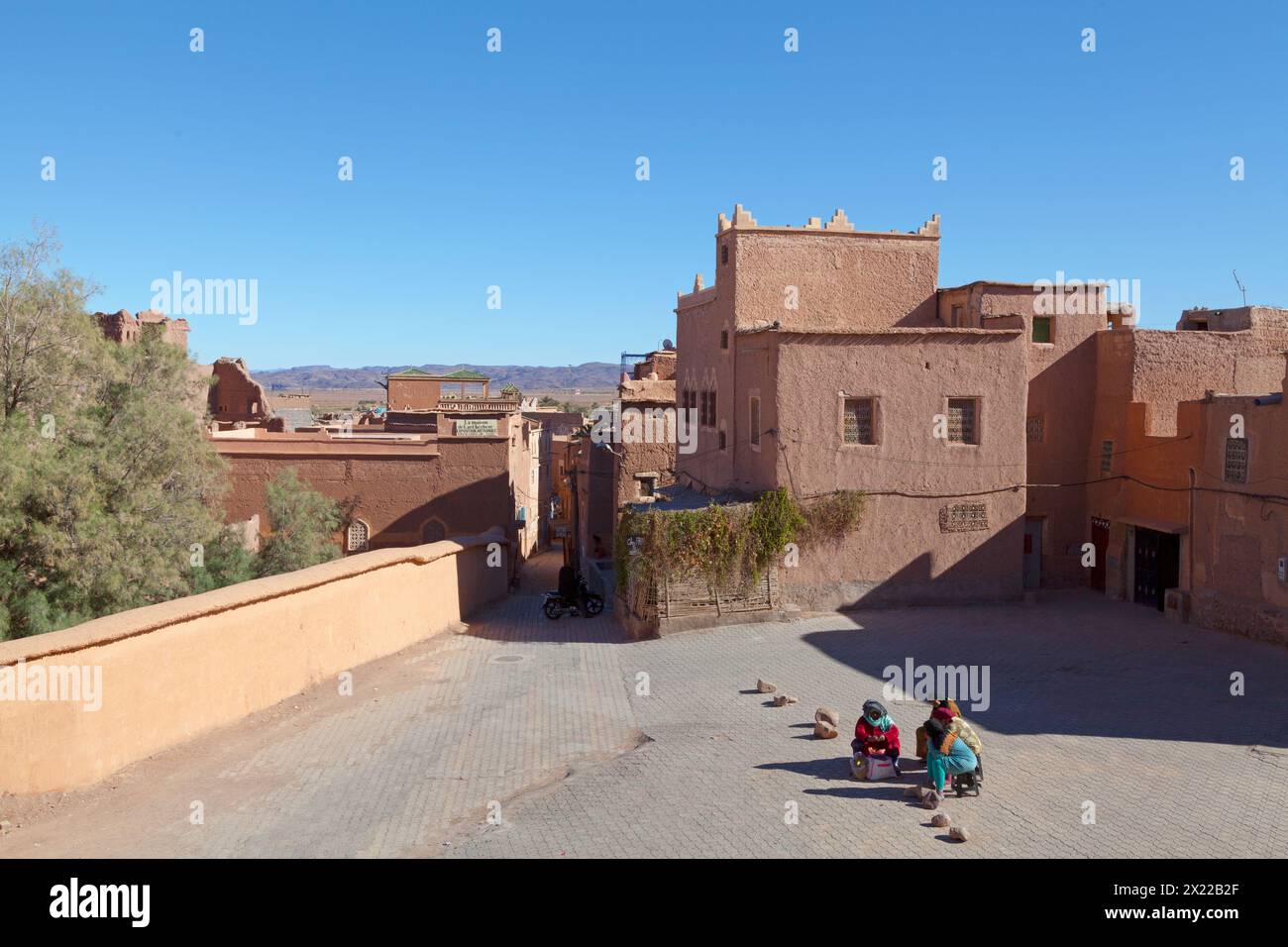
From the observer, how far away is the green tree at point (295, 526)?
2453 cm

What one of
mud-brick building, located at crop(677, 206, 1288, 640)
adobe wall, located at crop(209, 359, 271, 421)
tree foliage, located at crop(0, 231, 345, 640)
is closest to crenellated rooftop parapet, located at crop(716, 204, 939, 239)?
mud-brick building, located at crop(677, 206, 1288, 640)

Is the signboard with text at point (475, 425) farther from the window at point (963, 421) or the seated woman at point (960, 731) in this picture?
the seated woman at point (960, 731)

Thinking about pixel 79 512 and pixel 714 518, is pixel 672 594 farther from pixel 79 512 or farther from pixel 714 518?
pixel 79 512

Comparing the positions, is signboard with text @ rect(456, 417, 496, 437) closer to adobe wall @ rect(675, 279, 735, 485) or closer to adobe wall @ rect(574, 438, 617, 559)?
adobe wall @ rect(574, 438, 617, 559)

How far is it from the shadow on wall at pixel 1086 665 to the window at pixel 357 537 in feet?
51.2

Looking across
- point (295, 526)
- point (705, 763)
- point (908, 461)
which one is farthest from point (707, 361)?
point (705, 763)

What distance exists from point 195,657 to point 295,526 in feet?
49.1

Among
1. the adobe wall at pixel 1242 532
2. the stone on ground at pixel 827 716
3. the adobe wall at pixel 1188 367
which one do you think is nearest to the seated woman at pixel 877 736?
the stone on ground at pixel 827 716

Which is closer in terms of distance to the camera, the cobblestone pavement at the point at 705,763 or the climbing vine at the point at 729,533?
the cobblestone pavement at the point at 705,763

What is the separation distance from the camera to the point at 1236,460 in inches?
693

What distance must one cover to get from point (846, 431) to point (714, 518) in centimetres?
338

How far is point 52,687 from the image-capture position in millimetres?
9211
